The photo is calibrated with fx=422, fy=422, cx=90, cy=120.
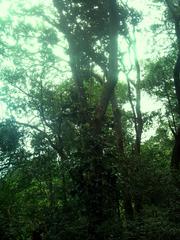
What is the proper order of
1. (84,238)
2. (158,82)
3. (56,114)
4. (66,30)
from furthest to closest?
1. (158,82)
2. (56,114)
3. (66,30)
4. (84,238)

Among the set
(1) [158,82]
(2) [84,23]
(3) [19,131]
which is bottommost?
(3) [19,131]

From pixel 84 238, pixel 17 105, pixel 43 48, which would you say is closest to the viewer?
pixel 84 238

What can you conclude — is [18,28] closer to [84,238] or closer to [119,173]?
[119,173]

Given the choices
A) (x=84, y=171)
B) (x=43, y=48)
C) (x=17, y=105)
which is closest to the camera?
(x=84, y=171)

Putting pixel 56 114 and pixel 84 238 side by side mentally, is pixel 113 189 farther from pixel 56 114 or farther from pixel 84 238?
pixel 56 114

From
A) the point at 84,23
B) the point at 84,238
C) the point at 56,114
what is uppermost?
the point at 84,23

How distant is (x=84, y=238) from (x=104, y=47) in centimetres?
745

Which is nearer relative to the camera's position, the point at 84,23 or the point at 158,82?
the point at 84,23

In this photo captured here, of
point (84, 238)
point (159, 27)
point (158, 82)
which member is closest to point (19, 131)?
point (84, 238)

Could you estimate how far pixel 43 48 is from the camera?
59.1 ft

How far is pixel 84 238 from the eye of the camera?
35.8ft

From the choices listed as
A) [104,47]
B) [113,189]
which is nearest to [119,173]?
[113,189]

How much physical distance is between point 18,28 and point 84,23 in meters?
4.74

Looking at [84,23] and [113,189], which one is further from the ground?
[84,23]
